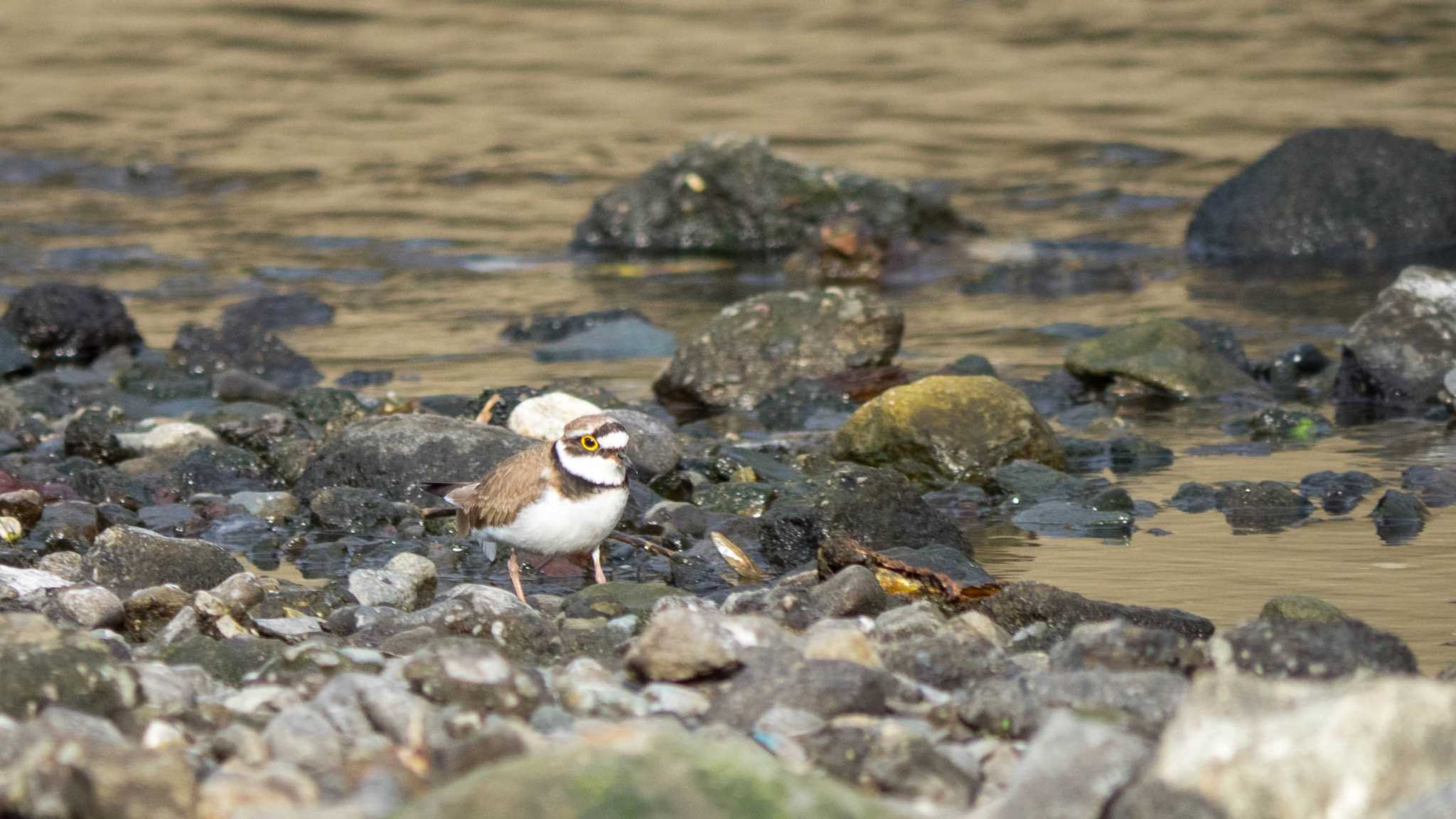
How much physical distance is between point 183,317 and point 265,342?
2598 mm

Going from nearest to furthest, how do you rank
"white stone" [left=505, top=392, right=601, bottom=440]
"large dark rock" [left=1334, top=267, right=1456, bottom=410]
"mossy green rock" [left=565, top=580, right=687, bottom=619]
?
"mossy green rock" [left=565, top=580, right=687, bottom=619] → "white stone" [left=505, top=392, right=601, bottom=440] → "large dark rock" [left=1334, top=267, right=1456, bottom=410]

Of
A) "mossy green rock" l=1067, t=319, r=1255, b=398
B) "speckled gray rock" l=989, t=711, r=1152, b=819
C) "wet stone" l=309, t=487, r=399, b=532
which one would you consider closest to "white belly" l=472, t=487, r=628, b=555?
"wet stone" l=309, t=487, r=399, b=532

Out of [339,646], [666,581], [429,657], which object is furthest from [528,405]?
[429,657]

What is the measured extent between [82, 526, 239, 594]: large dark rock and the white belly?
1252 mm

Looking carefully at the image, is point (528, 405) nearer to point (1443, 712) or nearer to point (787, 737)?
point (787, 737)

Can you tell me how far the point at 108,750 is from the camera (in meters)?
4.30

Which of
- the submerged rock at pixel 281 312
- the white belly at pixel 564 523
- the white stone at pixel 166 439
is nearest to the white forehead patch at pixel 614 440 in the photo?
the white belly at pixel 564 523

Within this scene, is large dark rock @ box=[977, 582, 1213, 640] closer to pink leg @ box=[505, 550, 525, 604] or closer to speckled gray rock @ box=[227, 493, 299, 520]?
pink leg @ box=[505, 550, 525, 604]

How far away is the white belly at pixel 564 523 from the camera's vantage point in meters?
7.29

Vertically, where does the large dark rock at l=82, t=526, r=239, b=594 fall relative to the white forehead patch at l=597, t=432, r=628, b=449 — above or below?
below

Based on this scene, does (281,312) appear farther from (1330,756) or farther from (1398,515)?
(1330,756)

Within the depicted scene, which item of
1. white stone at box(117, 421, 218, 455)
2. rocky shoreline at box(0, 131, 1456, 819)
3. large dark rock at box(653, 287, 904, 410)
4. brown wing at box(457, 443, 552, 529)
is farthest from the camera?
large dark rock at box(653, 287, 904, 410)

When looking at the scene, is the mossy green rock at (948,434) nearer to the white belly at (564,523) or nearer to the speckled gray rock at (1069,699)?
the white belly at (564,523)

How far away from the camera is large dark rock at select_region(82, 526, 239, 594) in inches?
292
